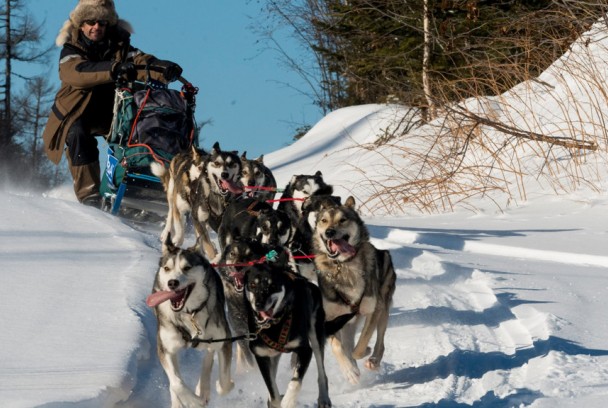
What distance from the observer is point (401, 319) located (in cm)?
588

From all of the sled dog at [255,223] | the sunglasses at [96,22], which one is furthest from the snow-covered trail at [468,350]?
the sunglasses at [96,22]

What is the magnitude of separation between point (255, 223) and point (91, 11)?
3.65 m

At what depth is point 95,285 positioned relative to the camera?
18.0ft

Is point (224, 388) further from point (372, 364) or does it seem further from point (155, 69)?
point (155, 69)

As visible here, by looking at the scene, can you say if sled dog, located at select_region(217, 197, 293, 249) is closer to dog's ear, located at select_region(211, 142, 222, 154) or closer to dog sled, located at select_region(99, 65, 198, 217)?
dog's ear, located at select_region(211, 142, 222, 154)

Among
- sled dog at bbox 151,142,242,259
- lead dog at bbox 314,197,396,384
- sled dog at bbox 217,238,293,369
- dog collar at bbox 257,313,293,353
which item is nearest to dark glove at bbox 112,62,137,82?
sled dog at bbox 151,142,242,259

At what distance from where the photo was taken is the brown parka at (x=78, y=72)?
8.63 metres

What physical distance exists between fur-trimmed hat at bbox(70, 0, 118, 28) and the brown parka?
A: 13 centimetres

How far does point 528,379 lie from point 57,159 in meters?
5.88

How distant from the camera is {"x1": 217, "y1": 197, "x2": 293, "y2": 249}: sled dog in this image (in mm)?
5738

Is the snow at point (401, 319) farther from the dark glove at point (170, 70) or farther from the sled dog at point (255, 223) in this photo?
the dark glove at point (170, 70)

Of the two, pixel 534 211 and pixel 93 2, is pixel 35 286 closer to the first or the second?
pixel 93 2

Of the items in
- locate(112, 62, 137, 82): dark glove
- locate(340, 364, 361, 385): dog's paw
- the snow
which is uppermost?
locate(112, 62, 137, 82): dark glove

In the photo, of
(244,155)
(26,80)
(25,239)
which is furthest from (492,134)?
(26,80)
